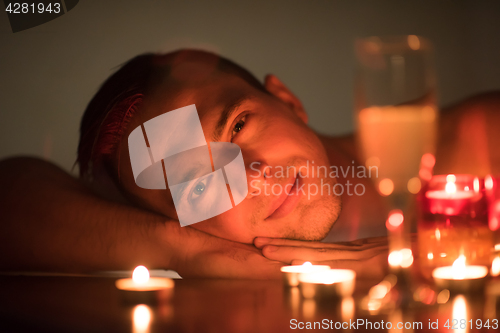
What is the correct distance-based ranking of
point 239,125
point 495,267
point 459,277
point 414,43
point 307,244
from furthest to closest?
point 239,125
point 307,244
point 495,267
point 459,277
point 414,43

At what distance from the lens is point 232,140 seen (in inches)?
43.2

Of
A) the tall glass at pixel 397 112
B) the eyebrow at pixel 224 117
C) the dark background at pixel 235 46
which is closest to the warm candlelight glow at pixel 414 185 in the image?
the tall glass at pixel 397 112

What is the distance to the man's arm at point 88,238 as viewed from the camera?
102cm

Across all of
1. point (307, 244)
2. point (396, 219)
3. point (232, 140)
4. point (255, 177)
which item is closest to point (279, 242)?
point (307, 244)

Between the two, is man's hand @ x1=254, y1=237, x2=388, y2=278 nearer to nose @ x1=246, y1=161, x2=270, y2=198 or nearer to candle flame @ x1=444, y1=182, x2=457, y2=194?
nose @ x1=246, y1=161, x2=270, y2=198

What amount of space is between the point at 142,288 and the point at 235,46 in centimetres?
98

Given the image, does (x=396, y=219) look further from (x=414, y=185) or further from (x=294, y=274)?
(x=294, y=274)

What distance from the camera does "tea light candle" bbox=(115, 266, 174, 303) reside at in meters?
0.64

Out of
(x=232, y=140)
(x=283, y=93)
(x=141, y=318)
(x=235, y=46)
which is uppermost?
(x=235, y=46)

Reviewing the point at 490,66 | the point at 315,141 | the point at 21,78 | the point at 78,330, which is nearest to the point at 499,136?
the point at 490,66

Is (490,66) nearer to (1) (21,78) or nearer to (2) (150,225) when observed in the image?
(2) (150,225)

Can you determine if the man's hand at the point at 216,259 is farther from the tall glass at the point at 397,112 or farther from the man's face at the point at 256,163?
the tall glass at the point at 397,112

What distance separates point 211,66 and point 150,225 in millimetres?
550

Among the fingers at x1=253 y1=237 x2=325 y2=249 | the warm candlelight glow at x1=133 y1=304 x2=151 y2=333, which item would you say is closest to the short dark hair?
the fingers at x1=253 y1=237 x2=325 y2=249
